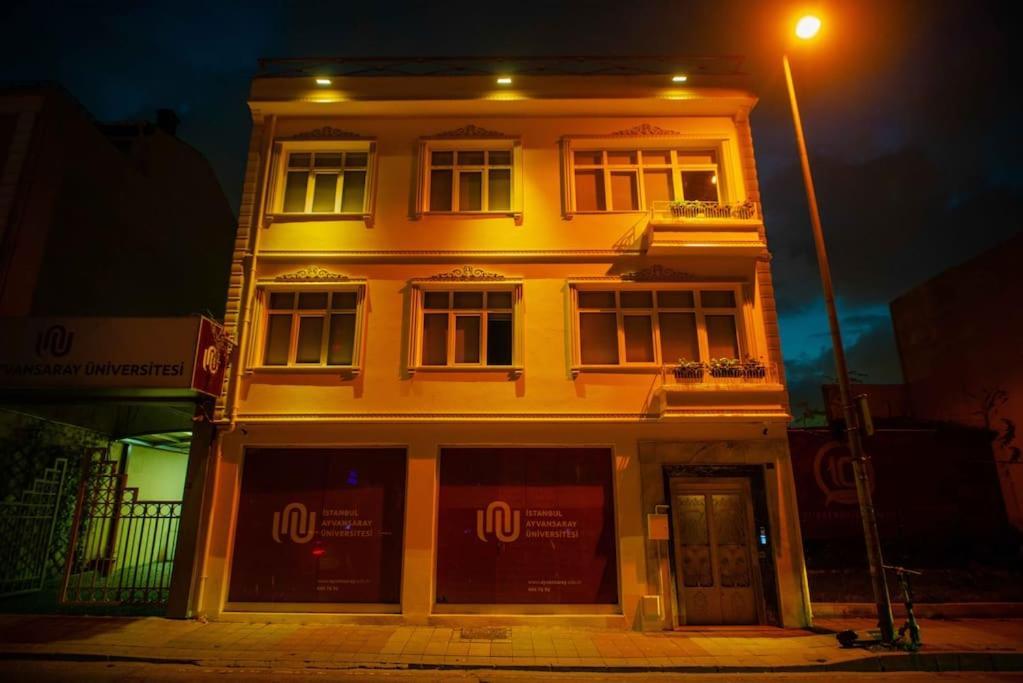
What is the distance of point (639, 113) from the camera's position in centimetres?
1386

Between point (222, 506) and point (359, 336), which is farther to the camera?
point (359, 336)

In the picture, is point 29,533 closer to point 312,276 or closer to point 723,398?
point 312,276

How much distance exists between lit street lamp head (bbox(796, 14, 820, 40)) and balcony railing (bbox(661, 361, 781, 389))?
622 cm

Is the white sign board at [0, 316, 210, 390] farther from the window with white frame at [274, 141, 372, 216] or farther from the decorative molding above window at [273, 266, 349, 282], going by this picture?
the window with white frame at [274, 141, 372, 216]

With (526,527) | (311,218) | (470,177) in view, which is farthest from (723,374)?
(311,218)

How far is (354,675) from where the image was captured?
7.82 meters

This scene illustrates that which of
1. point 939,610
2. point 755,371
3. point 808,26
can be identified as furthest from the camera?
point 755,371

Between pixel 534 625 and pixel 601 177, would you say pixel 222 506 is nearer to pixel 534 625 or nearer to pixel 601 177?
pixel 534 625

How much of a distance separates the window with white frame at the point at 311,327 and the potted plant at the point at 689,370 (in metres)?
6.94

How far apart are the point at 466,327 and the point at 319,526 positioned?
16.9ft

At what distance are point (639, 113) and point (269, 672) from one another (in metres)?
13.8

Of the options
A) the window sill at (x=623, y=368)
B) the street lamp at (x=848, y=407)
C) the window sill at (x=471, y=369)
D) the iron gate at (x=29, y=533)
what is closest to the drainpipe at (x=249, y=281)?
the window sill at (x=471, y=369)

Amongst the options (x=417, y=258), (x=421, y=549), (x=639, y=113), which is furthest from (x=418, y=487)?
(x=639, y=113)

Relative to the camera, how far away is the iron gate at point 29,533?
39.1 feet
